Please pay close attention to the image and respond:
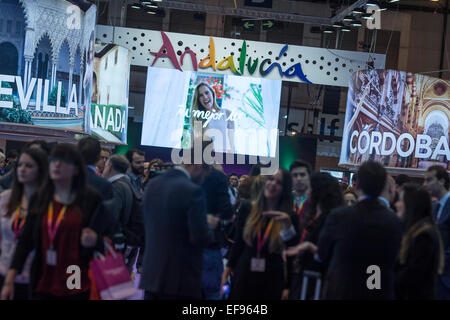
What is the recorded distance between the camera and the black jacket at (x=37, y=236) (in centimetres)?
366

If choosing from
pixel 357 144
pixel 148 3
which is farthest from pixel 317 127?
pixel 357 144

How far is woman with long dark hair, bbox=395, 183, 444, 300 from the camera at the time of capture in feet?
13.1

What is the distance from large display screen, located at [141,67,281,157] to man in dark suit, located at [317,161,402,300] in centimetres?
1225

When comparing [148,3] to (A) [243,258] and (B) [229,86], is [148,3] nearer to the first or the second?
(B) [229,86]

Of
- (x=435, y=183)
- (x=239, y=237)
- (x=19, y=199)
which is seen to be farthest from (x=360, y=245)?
(x=435, y=183)

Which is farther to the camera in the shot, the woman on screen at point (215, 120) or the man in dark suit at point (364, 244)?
the woman on screen at point (215, 120)

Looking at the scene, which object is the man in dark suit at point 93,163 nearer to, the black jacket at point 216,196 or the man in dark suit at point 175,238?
the black jacket at point 216,196

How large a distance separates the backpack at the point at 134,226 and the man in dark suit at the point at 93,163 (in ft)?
3.26

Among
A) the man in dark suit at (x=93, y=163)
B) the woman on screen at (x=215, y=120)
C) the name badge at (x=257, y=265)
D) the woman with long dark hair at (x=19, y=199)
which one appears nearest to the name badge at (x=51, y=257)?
the woman with long dark hair at (x=19, y=199)

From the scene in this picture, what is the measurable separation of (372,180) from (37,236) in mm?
1940

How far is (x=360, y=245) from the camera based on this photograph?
373 centimetres

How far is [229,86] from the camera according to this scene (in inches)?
644

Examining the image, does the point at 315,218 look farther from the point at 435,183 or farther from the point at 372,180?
the point at 435,183

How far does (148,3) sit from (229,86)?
2.84 meters
